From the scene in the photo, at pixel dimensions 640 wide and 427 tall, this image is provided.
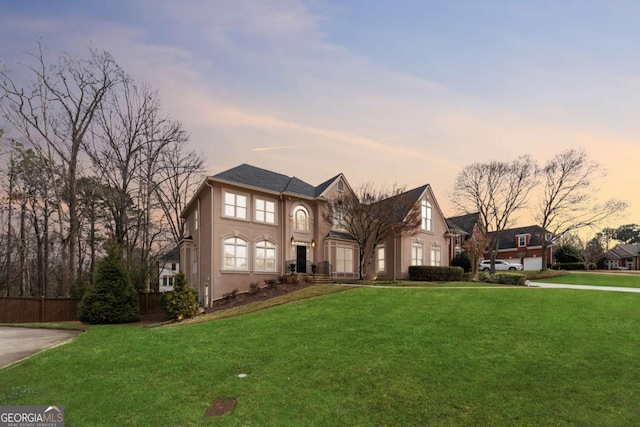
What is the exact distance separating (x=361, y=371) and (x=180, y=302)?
12.9 metres

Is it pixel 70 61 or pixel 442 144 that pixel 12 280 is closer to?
pixel 70 61

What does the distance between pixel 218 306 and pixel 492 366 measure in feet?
51.5

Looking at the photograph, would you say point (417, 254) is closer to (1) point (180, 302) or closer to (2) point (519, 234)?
(1) point (180, 302)

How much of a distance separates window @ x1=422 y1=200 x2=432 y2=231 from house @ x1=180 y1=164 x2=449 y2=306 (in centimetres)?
8

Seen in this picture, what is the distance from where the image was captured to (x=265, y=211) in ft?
77.3

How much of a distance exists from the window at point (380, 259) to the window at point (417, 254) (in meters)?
2.13

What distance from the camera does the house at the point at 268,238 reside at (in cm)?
2148

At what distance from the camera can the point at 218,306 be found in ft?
66.3

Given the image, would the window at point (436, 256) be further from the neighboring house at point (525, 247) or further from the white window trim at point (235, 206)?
the neighboring house at point (525, 247)

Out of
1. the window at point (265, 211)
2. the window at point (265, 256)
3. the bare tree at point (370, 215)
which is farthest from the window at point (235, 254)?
the bare tree at point (370, 215)

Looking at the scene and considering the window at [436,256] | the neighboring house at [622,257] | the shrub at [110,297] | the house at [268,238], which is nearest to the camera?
the shrub at [110,297]

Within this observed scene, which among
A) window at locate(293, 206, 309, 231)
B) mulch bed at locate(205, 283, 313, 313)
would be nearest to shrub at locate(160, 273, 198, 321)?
mulch bed at locate(205, 283, 313, 313)

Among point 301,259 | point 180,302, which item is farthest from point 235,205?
point 180,302

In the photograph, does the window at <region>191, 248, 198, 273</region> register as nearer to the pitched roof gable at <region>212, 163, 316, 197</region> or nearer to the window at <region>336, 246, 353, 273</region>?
the pitched roof gable at <region>212, 163, 316, 197</region>
